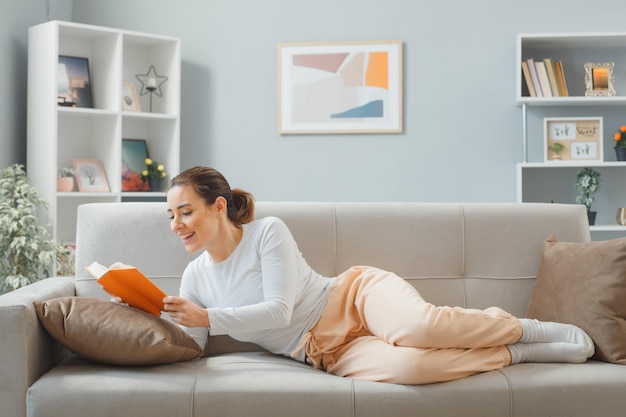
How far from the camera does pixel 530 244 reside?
260cm

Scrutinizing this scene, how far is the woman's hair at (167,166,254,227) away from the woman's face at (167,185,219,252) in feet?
0.07

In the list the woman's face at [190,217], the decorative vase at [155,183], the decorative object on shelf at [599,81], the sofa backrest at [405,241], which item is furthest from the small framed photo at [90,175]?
the decorative object on shelf at [599,81]

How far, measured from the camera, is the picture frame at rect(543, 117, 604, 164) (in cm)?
427

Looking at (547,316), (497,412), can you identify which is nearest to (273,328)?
(497,412)

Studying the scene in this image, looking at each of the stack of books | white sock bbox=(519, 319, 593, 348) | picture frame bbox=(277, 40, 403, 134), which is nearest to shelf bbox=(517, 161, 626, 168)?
the stack of books

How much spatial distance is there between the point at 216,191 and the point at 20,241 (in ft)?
5.75

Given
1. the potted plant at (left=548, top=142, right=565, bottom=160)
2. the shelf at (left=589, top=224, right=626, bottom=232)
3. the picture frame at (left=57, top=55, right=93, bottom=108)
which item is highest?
the picture frame at (left=57, top=55, right=93, bottom=108)

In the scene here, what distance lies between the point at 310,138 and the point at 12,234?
5.78ft

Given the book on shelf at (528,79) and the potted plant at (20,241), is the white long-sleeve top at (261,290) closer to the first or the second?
the potted plant at (20,241)

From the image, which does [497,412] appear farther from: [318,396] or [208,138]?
[208,138]

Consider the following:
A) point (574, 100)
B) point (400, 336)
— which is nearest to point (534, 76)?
point (574, 100)

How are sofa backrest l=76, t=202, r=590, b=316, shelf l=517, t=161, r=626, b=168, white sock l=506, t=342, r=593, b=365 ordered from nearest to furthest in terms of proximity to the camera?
1. white sock l=506, t=342, r=593, b=365
2. sofa backrest l=76, t=202, r=590, b=316
3. shelf l=517, t=161, r=626, b=168

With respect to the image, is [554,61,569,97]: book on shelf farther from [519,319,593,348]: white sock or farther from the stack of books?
[519,319,593,348]: white sock

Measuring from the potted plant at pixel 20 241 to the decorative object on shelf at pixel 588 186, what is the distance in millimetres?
2752
